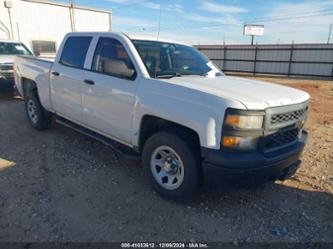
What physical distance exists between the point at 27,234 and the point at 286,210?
2788 millimetres

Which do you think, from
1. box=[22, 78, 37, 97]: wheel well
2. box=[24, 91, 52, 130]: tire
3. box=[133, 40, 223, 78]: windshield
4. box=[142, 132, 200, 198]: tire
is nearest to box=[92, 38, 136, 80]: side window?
box=[133, 40, 223, 78]: windshield

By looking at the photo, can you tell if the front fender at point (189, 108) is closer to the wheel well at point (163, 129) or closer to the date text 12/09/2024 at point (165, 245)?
the wheel well at point (163, 129)

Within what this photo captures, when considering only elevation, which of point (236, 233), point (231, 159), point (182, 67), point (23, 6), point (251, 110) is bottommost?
point (236, 233)

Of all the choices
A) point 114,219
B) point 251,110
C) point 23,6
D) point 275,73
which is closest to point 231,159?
point 251,110

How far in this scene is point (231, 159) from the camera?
8.33 ft

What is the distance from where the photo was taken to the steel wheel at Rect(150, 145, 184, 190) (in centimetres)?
308

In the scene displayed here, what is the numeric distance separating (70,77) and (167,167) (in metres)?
2.27

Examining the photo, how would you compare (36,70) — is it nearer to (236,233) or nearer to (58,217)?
(58,217)

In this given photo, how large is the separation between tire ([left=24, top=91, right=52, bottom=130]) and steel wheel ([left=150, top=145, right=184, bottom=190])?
10.4 feet

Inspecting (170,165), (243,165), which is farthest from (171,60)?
(243,165)

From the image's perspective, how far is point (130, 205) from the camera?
3.12m

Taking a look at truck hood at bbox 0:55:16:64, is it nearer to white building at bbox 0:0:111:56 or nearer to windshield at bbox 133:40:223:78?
white building at bbox 0:0:111:56

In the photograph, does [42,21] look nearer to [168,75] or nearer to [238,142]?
[168,75]

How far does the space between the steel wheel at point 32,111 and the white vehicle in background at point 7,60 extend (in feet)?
11.8
